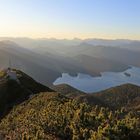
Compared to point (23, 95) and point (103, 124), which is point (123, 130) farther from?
point (23, 95)

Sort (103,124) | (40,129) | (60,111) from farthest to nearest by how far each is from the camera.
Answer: (60,111)
(40,129)
(103,124)

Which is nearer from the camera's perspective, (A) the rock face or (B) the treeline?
(B) the treeline

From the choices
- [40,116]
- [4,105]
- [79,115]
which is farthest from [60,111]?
[4,105]

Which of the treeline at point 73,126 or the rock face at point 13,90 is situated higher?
the treeline at point 73,126

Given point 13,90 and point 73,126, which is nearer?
point 73,126

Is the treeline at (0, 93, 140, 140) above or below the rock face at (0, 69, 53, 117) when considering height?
above

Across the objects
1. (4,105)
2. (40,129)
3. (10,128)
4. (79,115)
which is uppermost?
(79,115)

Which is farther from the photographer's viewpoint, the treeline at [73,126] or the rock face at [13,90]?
the rock face at [13,90]

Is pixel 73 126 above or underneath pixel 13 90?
above
